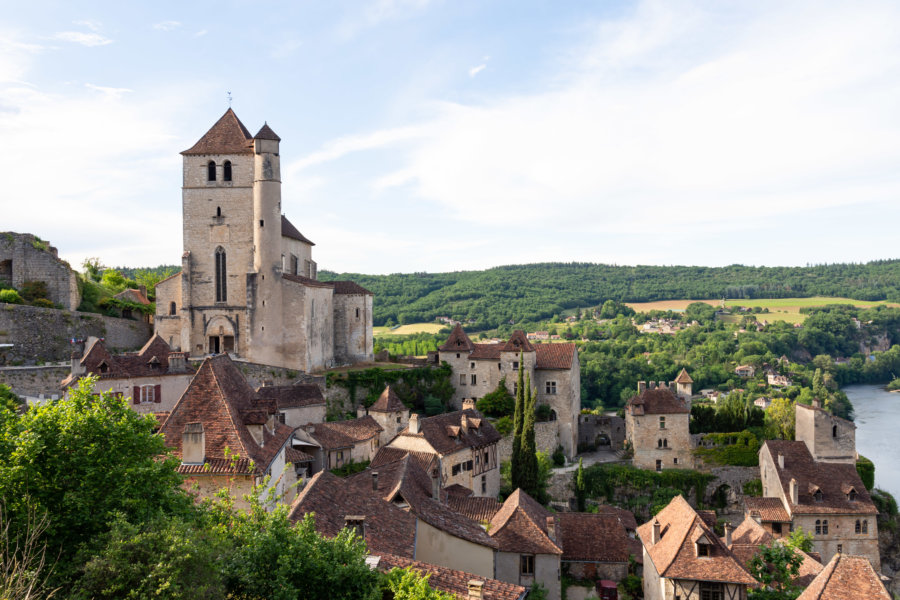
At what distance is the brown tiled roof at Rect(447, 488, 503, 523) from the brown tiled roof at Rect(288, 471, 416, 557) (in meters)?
9.25

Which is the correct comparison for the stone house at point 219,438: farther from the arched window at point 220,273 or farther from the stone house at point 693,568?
the arched window at point 220,273

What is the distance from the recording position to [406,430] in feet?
131

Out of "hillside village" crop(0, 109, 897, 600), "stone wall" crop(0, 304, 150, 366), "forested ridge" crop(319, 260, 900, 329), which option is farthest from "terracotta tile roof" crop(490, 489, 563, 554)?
"forested ridge" crop(319, 260, 900, 329)

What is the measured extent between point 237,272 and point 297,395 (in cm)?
1301

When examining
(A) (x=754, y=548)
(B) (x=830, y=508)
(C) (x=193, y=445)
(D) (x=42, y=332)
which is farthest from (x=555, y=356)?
(C) (x=193, y=445)

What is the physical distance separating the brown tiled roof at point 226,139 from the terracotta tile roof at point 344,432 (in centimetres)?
2217

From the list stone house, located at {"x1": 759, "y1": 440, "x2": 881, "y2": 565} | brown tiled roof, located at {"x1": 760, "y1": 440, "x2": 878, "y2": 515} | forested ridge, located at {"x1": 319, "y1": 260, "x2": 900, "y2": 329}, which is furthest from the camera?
forested ridge, located at {"x1": 319, "y1": 260, "x2": 900, "y2": 329}

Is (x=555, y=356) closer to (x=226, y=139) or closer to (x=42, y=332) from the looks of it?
(x=226, y=139)

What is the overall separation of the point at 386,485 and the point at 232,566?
13686 millimetres

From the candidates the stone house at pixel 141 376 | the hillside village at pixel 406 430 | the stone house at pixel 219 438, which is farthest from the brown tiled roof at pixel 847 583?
the stone house at pixel 141 376

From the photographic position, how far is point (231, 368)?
24844 millimetres

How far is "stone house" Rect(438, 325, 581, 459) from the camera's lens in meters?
53.7

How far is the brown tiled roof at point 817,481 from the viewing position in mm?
41844

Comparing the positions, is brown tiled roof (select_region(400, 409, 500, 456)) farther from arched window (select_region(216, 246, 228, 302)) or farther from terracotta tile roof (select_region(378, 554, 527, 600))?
terracotta tile roof (select_region(378, 554, 527, 600))
